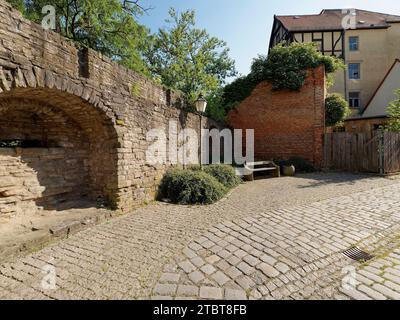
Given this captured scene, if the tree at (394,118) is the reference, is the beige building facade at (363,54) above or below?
above

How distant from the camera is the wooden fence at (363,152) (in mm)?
8727

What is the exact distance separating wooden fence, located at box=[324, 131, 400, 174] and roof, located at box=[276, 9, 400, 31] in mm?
12866

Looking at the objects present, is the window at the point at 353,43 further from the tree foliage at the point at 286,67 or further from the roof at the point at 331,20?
the tree foliage at the point at 286,67

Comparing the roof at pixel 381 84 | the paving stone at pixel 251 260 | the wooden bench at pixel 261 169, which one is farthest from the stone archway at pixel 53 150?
the roof at pixel 381 84

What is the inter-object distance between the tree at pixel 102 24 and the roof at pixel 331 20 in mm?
13362

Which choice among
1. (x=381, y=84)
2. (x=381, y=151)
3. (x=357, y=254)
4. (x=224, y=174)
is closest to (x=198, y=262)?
(x=357, y=254)

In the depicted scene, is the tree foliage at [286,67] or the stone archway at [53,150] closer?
the stone archway at [53,150]

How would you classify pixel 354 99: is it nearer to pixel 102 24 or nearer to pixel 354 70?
pixel 354 70

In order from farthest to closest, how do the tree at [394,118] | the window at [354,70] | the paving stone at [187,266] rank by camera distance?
the window at [354,70]
the tree at [394,118]
the paving stone at [187,266]

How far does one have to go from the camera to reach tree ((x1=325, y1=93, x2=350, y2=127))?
35.5 feet

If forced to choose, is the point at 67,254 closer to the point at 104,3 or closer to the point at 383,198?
the point at 383,198

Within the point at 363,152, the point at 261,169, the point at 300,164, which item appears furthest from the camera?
the point at 300,164

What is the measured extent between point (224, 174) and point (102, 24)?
10.3 metres

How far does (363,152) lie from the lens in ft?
30.6
